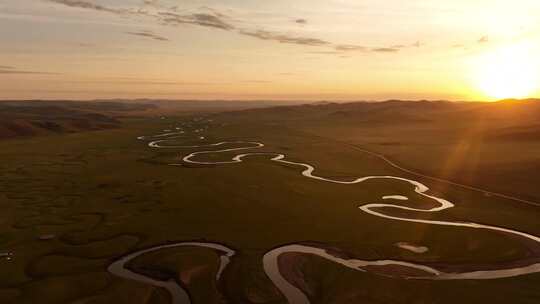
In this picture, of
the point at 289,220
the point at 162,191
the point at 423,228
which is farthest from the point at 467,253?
the point at 162,191

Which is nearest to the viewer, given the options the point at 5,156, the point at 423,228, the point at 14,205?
the point at 423,228

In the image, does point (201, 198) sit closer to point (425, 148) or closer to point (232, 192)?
point (232, 192)

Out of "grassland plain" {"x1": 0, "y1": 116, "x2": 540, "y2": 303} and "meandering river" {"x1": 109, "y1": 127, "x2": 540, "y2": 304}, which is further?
"meandering river" {"x1": 109, "y1": 127, "x2": 540, "y2": 304}

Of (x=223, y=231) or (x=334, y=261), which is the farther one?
(x=223, y=231)

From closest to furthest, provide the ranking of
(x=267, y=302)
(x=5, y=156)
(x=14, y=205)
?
(x=267, y=302) < (x=14, y=205) < (x=5, y=156)

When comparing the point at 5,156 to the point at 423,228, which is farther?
the point at 5,156

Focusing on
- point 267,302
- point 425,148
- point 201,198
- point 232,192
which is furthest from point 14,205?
point 425,148

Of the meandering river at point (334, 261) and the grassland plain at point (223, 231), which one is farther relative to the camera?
the meandering river at point (334, 261)
